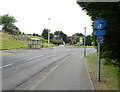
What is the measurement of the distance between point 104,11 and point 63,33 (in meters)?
113

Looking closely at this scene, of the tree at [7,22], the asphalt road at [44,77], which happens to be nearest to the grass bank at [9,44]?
the asphalt road at [44,77]

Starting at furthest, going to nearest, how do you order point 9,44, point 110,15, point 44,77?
point 9,44
point 44,77
point 110,15

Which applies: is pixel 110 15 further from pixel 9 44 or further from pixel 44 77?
pixel 9 44

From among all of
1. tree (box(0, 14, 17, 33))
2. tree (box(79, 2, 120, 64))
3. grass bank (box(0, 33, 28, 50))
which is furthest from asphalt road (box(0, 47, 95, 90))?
tree (box(0, 14, 17, 33))

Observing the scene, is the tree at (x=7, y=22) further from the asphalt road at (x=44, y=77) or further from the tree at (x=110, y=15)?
the tree at (x=110, y=15)

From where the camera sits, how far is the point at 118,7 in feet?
22.2

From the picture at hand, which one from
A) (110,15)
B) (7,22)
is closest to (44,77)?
(110,15)

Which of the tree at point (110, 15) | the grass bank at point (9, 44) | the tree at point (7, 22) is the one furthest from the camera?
the tree at point (7, 22)

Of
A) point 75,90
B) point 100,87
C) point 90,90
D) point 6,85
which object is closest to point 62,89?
point 75,90

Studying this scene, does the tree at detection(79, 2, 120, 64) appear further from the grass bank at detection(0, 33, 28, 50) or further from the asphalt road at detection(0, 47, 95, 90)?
the grass bank at detection(0, 33, 28, 50)

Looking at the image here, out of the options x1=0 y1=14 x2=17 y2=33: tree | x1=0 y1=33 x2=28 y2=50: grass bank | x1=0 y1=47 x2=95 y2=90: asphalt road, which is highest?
x1=0 y1=14 x2=17 y2=33: tree

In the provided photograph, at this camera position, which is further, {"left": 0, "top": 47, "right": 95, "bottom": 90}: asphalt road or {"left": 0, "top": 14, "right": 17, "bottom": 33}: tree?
{"left": 0, "top": 14, "right": 17, "bottom": 33}: tree

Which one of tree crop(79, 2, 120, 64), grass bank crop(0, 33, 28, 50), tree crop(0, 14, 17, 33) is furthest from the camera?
tree crop(0, 14, 17, 33)

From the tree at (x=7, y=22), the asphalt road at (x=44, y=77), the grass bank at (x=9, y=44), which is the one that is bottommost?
the asphalt road at (x=44, y=77)
